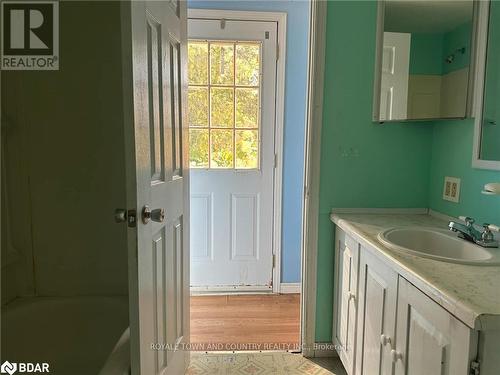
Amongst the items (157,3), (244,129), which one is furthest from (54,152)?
(244,129)

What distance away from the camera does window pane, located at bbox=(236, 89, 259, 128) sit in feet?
8.91

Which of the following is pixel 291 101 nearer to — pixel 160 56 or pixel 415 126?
pixel 415 126

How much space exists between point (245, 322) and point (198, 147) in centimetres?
138

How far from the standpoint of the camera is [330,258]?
6.52ft

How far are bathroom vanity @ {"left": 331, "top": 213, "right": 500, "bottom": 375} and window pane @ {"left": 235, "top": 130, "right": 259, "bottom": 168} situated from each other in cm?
106

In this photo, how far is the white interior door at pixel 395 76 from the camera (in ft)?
5.84

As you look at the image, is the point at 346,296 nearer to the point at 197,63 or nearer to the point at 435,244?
the point at 435,244

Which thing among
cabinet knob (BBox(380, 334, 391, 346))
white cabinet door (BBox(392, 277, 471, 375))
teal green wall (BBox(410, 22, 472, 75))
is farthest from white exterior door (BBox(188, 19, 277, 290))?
white cabinet door (BBox(392, 277, 471, 375))

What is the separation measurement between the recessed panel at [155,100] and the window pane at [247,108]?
139cm

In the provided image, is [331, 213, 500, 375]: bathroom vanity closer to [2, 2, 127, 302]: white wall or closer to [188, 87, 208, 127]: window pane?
[2, 2, 127, 302]: white wall

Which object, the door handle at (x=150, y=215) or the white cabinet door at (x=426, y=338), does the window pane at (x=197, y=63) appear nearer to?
the door handle at (x=150, y=215)

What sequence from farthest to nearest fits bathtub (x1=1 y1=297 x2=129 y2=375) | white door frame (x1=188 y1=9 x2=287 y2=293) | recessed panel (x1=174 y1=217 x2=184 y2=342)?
white door frame (x1=188 y1=9 x2=287 y2=293) → recessed panel (x1=174 y1=217 x2=184 y2=342) → bathtub (x1=1 y1=297 x2=129 y2=375)

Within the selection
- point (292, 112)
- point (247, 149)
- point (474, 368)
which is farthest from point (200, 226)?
point (474, 368)

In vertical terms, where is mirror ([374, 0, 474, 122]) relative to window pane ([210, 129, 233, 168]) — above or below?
above
